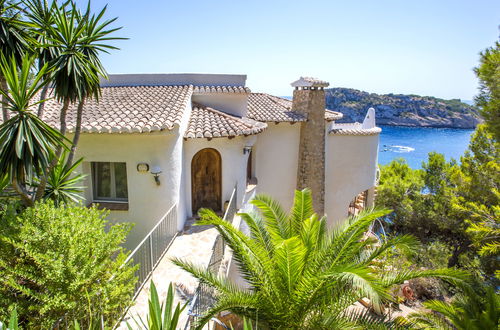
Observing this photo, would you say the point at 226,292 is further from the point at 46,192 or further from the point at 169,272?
the point at 46,192

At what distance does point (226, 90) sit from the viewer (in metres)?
15.1

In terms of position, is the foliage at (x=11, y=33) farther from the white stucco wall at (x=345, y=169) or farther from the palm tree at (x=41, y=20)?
the white stucco wall at (x=345, y=169)

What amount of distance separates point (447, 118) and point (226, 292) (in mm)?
169519

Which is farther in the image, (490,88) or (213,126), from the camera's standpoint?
(213,126)

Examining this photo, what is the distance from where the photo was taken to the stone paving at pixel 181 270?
7.52 m

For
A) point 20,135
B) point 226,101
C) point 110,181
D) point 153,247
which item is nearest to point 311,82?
point 226,101

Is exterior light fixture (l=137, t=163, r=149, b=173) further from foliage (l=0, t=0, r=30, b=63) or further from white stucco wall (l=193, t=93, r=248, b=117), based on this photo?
white stucco wall (l=193, t=93, r=248, b=117)

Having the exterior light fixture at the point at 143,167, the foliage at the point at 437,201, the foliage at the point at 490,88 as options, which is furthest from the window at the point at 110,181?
the foliage at the point at 437,201

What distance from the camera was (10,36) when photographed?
770 centimetres

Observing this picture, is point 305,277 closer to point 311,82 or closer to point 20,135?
point 20,135

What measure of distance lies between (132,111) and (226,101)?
513cm

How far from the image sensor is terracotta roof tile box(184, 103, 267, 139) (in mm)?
11609

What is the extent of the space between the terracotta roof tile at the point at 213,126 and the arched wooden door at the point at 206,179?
110 centimetres

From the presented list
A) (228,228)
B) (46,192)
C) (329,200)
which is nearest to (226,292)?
(228,228)
